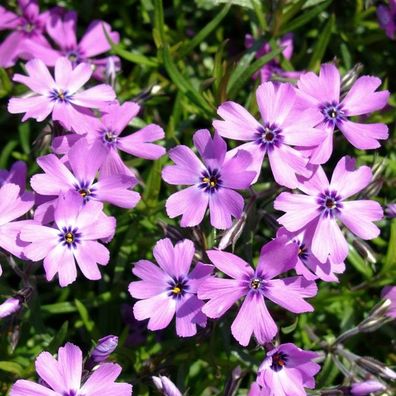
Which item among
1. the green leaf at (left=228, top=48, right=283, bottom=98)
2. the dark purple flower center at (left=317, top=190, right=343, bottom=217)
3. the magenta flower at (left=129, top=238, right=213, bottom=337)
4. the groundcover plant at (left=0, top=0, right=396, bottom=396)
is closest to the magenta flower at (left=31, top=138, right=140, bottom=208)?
the groundcover plant at (left=0, top=0, right=396, bottom=396)

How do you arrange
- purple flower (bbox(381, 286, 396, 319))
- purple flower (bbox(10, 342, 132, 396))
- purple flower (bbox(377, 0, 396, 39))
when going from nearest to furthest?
purple flower (bbox(10, 342, 132, 396)) → purple flower (bbox(381, 286, 396, 319)) → purple flower (bbox(377, 0, 396, 39))

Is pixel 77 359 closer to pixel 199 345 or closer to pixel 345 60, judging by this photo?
pixel 199 345

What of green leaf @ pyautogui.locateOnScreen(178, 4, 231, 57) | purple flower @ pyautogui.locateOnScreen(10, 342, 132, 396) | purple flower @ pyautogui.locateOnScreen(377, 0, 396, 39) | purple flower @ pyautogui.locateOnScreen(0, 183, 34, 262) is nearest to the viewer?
purple flower @ pyautogui.locateOnScreen(10, 342, 132, 396)

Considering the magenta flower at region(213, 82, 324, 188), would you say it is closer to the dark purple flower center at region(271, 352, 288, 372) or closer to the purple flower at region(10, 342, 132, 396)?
the dark purple flower center at region(271, 352, 288, 372)

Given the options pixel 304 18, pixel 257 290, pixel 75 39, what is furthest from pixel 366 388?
pixel 75 39

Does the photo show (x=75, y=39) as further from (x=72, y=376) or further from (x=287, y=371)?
(x=287, y=371)

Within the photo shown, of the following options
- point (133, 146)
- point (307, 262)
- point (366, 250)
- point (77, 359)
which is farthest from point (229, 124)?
point (77, 359)
